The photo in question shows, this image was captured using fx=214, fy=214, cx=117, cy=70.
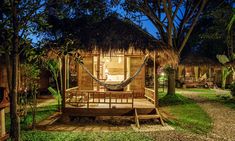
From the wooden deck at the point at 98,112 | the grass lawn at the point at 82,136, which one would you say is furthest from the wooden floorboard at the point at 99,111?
the grass lawn at the point at 82,136

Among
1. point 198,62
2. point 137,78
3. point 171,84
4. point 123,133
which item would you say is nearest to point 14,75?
point 123,133

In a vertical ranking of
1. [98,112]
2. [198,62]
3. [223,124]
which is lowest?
[223,124]

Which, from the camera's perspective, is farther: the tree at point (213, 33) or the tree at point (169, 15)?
the tree at point (213, 33)

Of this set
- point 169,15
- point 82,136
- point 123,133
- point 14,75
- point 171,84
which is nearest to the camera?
point 14,75

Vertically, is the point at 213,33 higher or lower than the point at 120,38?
higher

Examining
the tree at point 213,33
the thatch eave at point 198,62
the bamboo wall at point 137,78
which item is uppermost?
the tree at point 213,33

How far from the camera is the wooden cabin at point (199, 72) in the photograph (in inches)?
620

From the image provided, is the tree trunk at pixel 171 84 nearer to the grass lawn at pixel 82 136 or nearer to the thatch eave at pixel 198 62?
the grass lawn at pixel 82 136

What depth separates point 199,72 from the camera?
19.0 metres

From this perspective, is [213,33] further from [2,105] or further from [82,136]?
[2,105]

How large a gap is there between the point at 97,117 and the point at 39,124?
1.77m

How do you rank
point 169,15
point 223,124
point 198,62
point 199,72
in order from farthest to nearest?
point 199,72 < point 198,62 < point 169,15 < point 223,124

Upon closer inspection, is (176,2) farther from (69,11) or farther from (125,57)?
(69,11)

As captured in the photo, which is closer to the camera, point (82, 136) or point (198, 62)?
point (82, 136)
